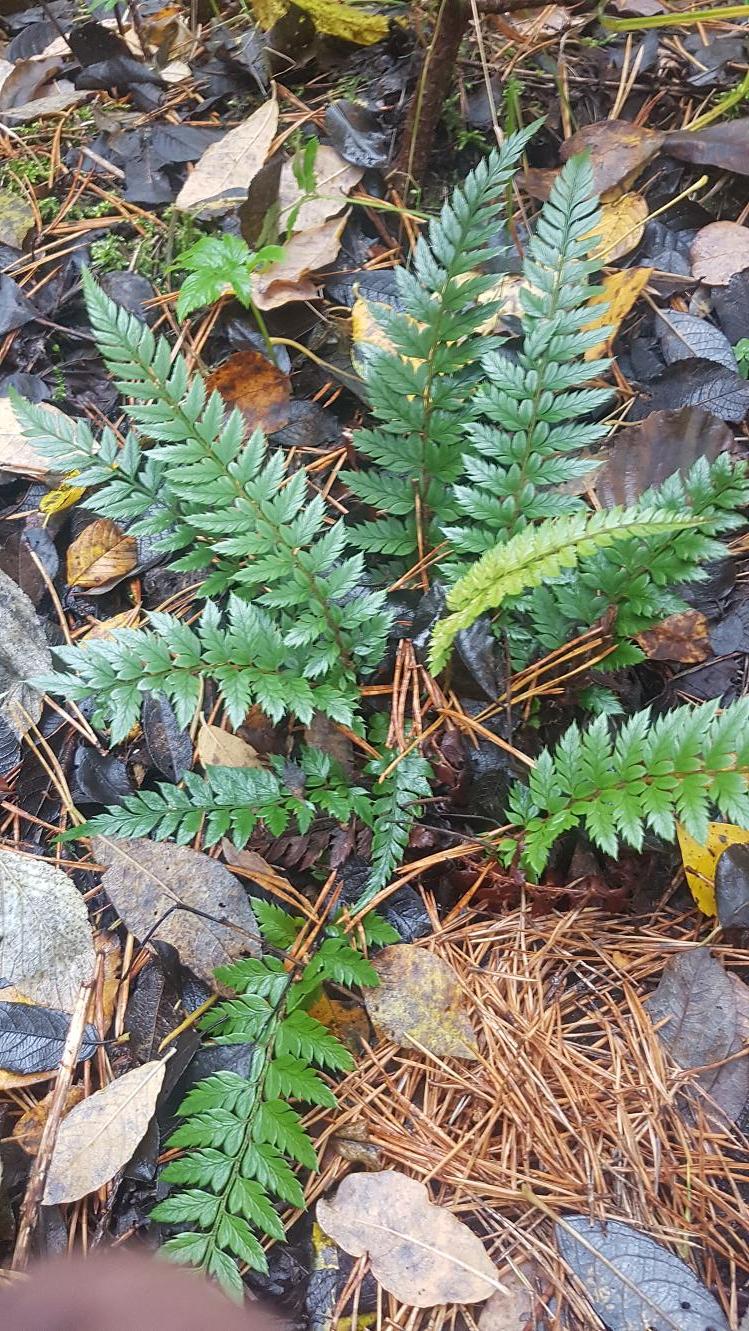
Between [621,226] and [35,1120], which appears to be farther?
[621,226]

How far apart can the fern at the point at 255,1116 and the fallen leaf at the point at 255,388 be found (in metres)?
1.27

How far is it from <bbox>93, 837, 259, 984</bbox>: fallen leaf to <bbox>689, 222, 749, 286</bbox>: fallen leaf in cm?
196

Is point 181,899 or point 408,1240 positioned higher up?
point 181,899

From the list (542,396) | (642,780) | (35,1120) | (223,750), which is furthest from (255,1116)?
(542,396)

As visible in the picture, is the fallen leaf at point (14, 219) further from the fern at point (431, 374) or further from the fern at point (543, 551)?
the fern at point (543, 551)

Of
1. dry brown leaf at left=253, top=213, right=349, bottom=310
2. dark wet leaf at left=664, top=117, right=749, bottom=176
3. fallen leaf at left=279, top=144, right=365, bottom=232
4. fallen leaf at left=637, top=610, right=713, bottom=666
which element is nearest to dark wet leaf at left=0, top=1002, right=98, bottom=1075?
fallen leaf at left=637, top=610, right=713, bottom=666

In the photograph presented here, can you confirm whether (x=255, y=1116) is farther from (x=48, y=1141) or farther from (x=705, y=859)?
(x=705, y=859)

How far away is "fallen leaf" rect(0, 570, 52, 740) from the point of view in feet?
6.77

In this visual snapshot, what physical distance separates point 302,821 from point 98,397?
55.4 inches

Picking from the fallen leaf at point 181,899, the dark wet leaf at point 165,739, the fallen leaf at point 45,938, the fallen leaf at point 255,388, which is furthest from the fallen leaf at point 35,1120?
the fallen leaf at point 255,388

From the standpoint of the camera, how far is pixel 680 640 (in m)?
1.89

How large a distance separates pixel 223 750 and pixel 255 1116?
0.74 m

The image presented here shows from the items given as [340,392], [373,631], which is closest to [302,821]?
[373,631]

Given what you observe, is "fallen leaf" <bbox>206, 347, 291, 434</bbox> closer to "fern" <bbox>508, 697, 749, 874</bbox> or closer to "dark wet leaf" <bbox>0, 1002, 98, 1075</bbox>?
"fern" <bbox>508, 697, 749, 874</bbox>
